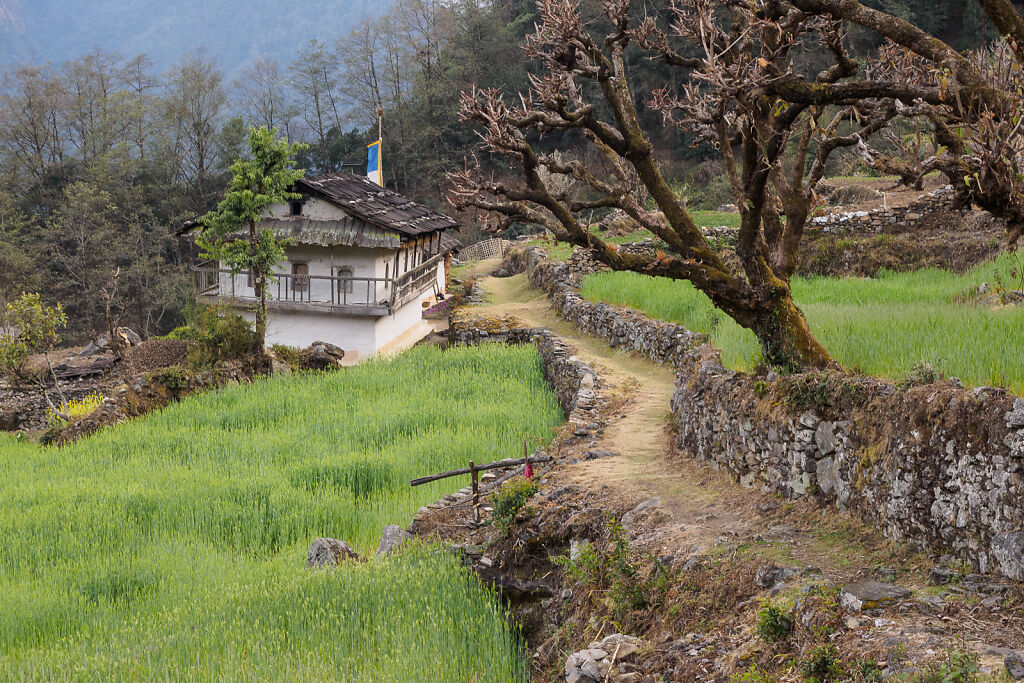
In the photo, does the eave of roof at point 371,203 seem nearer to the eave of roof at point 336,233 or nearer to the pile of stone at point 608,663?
the eave of roof at point 336,233

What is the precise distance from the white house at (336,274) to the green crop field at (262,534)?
20.4ft

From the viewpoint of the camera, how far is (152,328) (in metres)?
50.2

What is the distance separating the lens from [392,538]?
10016 millimetres

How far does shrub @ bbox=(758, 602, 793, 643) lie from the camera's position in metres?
5.12

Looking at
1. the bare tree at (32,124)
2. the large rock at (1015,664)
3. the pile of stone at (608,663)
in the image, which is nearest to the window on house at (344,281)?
the pile of stone at (608,663)

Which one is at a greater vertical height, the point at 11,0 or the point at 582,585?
the point at 11,0

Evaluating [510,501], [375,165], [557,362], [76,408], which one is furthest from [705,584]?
[375,165]

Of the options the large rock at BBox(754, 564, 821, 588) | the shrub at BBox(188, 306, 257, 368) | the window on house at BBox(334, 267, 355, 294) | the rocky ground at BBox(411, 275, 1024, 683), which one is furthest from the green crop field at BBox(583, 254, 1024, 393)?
the window on house at BBox(334, 267, 355, 294)

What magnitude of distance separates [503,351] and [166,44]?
526 feet

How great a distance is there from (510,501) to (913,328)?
487 cm

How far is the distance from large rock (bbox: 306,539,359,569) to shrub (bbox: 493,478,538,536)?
2010mm

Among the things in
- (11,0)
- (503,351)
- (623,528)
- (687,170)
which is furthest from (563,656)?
(11,0)

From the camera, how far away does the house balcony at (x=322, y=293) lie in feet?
86.5

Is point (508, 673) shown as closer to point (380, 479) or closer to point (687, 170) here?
point (380, 479)
